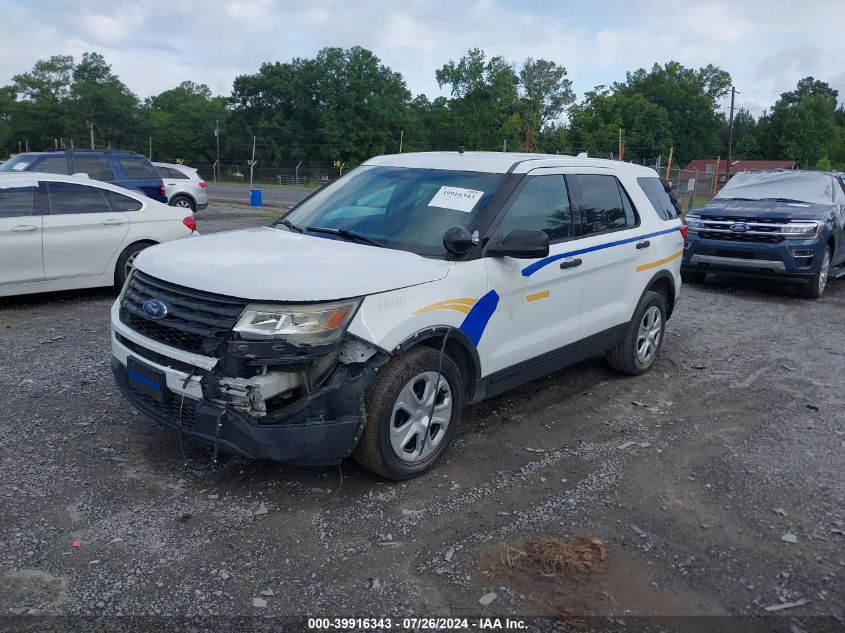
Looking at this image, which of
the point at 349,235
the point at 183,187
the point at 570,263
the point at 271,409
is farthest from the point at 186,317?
the point at 183,187

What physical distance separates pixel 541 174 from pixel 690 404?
2.30 metres

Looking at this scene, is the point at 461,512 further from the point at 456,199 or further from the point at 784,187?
the point at 784,187

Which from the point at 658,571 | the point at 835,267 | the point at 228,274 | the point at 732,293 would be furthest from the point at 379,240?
the point at 835,267

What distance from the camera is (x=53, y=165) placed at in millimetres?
14133

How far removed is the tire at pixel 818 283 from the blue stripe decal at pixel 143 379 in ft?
30.7

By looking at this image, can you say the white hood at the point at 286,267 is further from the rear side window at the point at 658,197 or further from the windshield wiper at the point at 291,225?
the rear side window at the point at 658,197

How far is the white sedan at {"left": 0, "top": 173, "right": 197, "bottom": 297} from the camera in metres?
7.82

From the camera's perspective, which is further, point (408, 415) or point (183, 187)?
point (183, 187)

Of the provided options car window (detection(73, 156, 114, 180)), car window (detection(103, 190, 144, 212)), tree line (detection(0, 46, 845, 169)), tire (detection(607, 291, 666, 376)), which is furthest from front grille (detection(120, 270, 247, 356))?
tree line (detection(0, 46, 845, 169))

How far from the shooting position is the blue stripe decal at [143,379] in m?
3.86

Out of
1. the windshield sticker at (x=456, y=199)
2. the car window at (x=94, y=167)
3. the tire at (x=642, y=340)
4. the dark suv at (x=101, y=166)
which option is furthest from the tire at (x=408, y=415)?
the car window at (x=94, y=167)

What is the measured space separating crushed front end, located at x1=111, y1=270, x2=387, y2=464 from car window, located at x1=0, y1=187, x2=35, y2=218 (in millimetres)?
5201

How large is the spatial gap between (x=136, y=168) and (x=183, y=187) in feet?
12.9

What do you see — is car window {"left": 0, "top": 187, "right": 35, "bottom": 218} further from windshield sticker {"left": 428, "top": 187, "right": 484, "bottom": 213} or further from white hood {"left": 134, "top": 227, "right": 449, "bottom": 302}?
windshield sticker {"left": 428, "top": 187, "right": 484, "bottom": 213}
